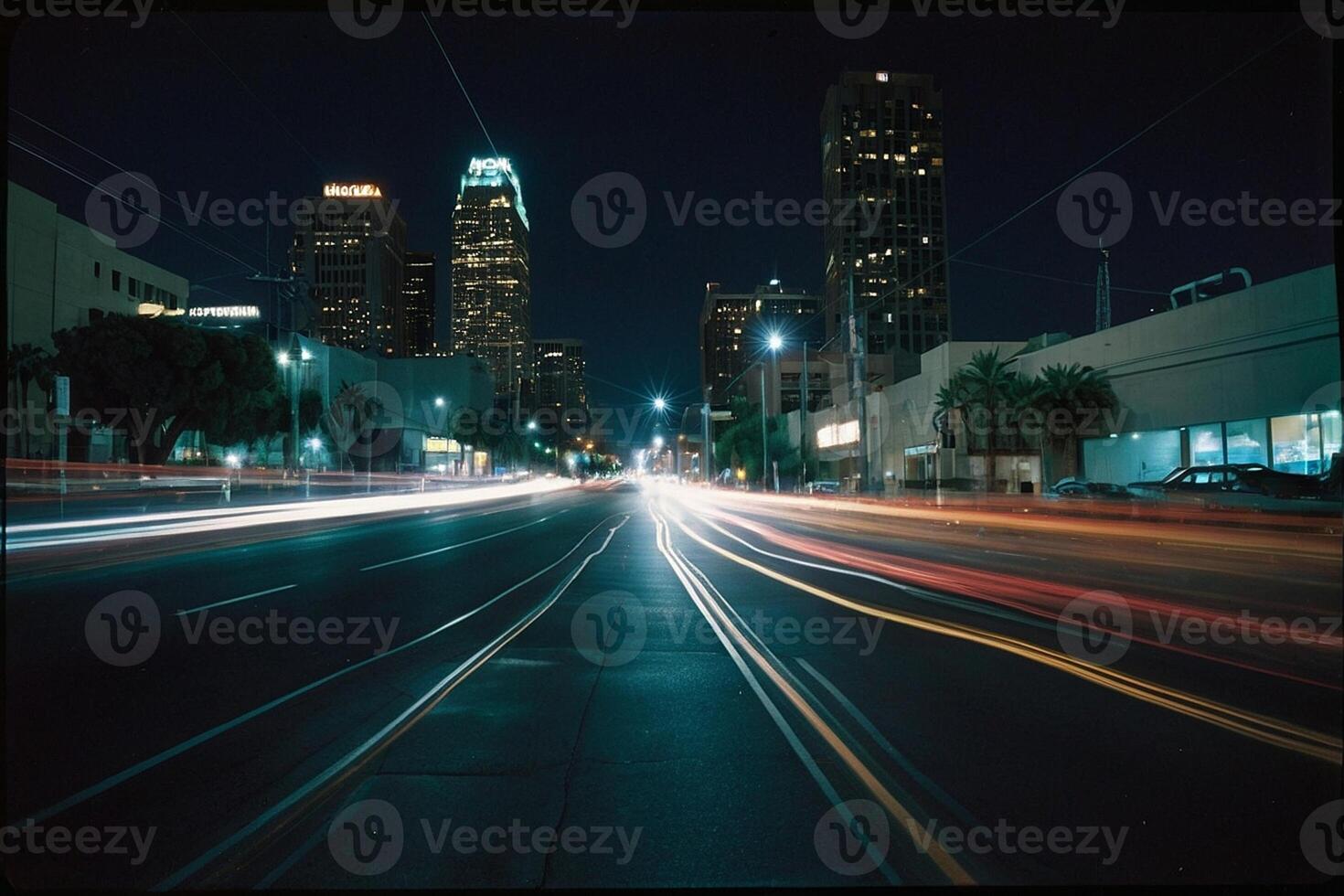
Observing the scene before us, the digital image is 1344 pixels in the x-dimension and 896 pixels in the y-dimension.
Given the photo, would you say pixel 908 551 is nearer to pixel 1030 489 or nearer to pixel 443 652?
pixel 443 652

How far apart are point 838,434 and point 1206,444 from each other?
3635 centimetres

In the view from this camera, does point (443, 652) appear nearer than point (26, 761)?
No

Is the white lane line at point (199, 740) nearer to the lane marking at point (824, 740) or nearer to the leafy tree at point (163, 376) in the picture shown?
the lane marking at point (824, 740)

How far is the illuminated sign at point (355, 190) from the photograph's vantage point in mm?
158625

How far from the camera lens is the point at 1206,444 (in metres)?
39.6

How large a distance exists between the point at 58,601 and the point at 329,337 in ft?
607

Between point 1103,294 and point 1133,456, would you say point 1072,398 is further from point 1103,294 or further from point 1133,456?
point 1103,294

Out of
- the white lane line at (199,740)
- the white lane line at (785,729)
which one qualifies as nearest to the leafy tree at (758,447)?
the white lane line at (785,729)

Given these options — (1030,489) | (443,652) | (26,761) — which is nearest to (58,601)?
(443,652)

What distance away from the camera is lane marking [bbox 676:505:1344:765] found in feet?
18.2

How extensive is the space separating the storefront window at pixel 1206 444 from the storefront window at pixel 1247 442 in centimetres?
53

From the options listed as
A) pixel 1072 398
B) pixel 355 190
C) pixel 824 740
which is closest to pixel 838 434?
pixel 1072 398

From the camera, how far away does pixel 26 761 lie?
5309 millimetres

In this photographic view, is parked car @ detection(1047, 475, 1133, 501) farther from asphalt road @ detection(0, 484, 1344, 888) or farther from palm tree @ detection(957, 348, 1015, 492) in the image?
asphalt road @ detection(0, 484, 1344, 888)
